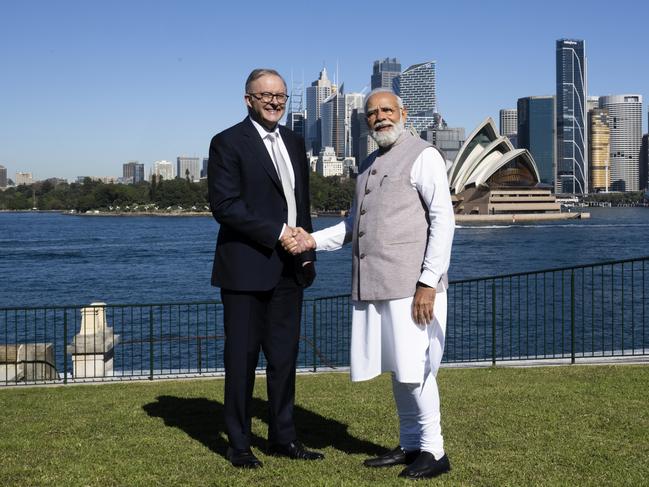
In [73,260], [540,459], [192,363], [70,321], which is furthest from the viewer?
[73,260]

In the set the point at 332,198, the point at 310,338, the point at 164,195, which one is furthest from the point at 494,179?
the point at 310,338

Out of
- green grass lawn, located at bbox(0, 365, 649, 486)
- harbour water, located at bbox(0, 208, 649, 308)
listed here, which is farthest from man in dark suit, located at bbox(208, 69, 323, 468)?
harbour water, located at bbox(0, 208, 649, 308)

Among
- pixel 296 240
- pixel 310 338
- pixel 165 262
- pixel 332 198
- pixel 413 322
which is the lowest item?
pixel 310 338

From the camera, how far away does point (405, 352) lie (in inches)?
142

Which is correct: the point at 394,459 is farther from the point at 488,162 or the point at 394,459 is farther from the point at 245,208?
the point at 488,162

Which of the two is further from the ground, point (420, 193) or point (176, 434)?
point (420, 193)

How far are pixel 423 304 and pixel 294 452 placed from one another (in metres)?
1.10

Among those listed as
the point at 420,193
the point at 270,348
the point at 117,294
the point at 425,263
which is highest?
the point at 420,193

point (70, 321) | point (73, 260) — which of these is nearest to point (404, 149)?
point (70, 321)

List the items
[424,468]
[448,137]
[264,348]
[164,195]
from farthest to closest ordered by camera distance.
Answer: [448,137]
[164,195]
[264,348]
[424,468]

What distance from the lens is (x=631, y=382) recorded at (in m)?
5.75

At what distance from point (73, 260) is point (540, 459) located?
4856 centimetres

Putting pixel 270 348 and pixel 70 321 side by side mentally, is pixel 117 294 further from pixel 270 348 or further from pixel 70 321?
pixel 270 348

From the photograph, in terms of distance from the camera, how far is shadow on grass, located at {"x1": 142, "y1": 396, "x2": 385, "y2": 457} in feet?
14.2
